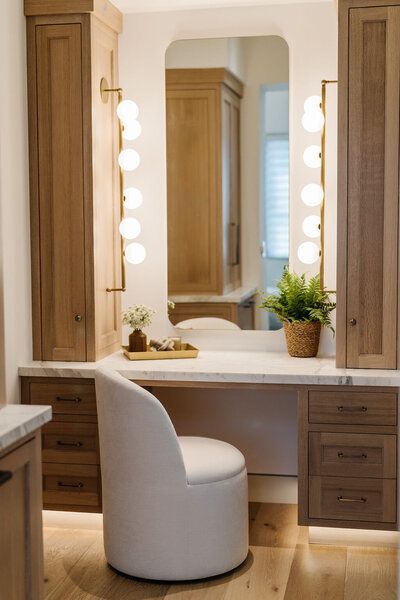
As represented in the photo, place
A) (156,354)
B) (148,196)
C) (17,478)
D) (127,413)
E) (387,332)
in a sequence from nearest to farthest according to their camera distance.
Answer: (17,478) < (127,413) < (387,332) < (156,354) < (148,196)

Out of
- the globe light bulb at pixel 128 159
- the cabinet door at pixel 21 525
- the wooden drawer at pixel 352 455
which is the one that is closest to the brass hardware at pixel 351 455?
the wooden drawer at pixel 352 455

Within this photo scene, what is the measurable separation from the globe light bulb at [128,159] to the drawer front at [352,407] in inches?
52.6

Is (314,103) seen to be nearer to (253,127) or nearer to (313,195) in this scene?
(253,127)

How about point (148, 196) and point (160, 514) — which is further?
point (148, 196)

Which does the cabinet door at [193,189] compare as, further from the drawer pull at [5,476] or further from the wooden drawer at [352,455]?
the drawer pull at [5,476]

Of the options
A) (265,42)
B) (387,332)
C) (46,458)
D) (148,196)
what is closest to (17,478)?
(46,458)

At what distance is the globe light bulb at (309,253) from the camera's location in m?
4.02

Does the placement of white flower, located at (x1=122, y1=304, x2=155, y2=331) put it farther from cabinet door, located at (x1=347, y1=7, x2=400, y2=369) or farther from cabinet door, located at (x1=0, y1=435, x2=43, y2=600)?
cabinet door, located at (x1=0, y1=435, x2=43, y2=600)

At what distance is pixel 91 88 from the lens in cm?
380

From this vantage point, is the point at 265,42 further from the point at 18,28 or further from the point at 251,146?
the point at 18,28

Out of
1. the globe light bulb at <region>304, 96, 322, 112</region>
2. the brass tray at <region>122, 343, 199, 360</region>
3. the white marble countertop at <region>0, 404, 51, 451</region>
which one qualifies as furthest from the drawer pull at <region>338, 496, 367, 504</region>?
the globe light bulb at <region>304, 96, 322, 112</region>

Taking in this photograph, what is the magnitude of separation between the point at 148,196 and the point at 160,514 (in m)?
1.57

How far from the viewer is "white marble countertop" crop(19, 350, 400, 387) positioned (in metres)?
3.55

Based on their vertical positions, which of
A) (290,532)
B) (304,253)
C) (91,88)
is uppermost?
(91,88)
